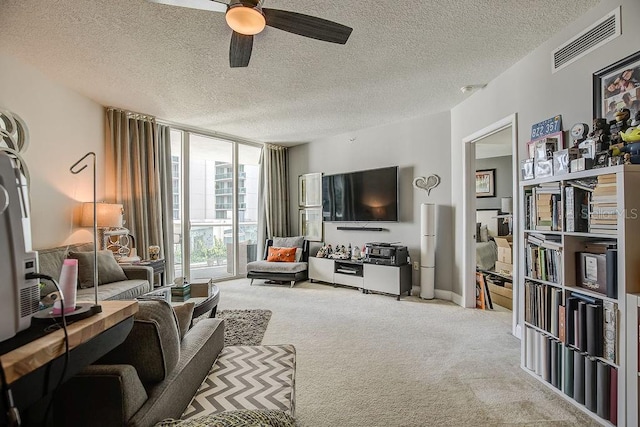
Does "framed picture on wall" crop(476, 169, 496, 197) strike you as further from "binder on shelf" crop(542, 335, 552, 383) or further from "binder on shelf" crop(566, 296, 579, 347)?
"binder on shelf" crop(566, 296, 579, 347)

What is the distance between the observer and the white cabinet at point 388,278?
4270mm

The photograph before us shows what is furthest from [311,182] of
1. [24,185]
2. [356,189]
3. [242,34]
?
[24,185]

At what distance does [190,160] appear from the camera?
5.18 meters

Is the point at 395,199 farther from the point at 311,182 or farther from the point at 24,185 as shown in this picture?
the point at 24,185

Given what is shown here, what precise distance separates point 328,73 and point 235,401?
2.83 m

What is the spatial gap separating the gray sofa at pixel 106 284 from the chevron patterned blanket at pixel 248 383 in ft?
5.19

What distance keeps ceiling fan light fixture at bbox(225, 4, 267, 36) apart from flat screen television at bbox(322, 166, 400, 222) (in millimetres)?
3235

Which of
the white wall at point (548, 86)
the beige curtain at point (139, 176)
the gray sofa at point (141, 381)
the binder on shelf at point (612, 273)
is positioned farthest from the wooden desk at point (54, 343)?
the beige curtain at point (139, 176)

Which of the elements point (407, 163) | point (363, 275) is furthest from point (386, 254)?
point (407, 163)

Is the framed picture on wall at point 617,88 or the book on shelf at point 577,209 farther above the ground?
the framed picture on wall at point 617,88

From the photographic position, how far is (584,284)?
74.5 inches

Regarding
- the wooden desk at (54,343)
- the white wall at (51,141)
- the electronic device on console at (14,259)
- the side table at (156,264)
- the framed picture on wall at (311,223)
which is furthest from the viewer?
the framed picture on wall at (311,223)

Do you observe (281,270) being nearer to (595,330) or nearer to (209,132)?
(209,132)

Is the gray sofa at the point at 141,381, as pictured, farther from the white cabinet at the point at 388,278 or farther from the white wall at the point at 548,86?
the white cabinet at the point at 388,278
